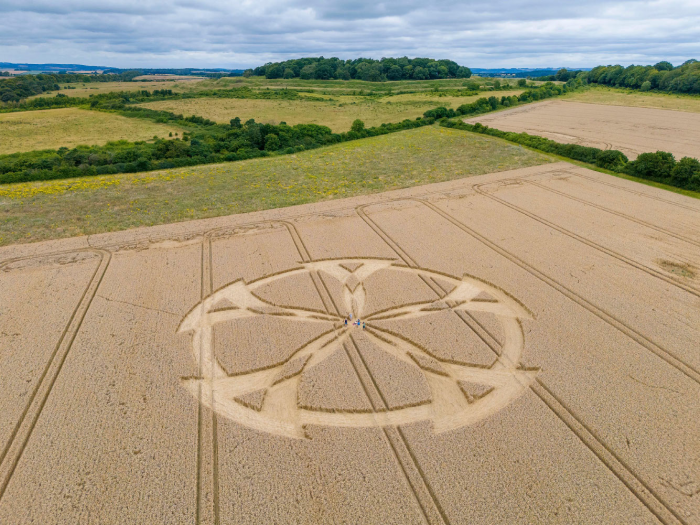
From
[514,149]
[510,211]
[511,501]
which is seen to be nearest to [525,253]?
[510,211]

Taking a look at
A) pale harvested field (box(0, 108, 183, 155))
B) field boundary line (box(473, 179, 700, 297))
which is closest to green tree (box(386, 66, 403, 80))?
pale harvested field (box(0, 108, 183, 155))

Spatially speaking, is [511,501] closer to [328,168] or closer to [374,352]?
[374,352]

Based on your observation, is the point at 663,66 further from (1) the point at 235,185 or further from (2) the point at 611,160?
(1) the point at 235,185

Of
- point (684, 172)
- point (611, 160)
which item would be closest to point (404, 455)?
point (684, 172)

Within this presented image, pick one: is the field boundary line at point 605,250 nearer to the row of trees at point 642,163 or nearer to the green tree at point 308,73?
the row of trees at point 642,163

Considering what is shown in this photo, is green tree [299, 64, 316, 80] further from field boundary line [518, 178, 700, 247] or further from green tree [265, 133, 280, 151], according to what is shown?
field boundary line [518, 178, 700, 247]

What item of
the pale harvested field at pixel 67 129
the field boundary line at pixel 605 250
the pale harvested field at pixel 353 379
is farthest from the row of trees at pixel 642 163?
the pale harvested field at pixel 67 129
